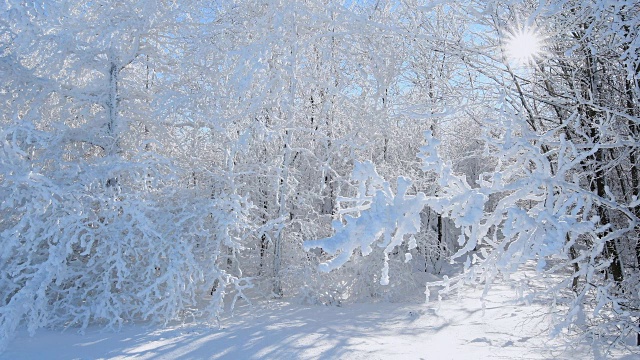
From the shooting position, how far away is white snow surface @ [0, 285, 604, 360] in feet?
18.4

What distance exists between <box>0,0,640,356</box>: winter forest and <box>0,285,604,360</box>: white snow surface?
36cm

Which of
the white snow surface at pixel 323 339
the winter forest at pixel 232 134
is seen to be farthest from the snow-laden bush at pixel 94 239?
the white snow surface at pixel 323 339

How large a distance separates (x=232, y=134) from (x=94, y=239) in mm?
3918

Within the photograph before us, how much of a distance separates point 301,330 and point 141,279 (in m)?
2.87

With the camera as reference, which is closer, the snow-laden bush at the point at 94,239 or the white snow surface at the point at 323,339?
the white snow surface at the point at 323,339

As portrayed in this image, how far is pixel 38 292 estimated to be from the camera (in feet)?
21.1

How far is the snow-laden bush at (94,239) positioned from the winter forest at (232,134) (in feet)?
0.14

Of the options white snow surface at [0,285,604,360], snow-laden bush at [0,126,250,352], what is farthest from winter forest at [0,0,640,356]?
white snow surface at [0,285,604,360]

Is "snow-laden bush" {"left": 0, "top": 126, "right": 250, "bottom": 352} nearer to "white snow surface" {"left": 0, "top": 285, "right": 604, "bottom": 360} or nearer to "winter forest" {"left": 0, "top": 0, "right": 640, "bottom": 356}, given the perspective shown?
"winter forest" {"left": 0, "top": 0, "right": 640, "bottom": 356}

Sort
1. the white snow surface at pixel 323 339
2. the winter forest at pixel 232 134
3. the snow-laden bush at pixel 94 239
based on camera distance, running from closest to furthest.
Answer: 1. the winter forest at pixel 232 134
2. the white snow surface at pixel 323 339
3. the snow-laden bush at pixel 94 239

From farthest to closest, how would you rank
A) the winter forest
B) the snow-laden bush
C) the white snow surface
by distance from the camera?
the snow-laden bush < the white snow surface < the winter forest

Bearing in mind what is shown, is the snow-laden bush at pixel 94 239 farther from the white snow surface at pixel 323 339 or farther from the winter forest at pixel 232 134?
the white snow surface at pixel 323 339

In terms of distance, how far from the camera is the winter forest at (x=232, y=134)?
15.0ft

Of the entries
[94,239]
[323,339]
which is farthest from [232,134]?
[323,339]
